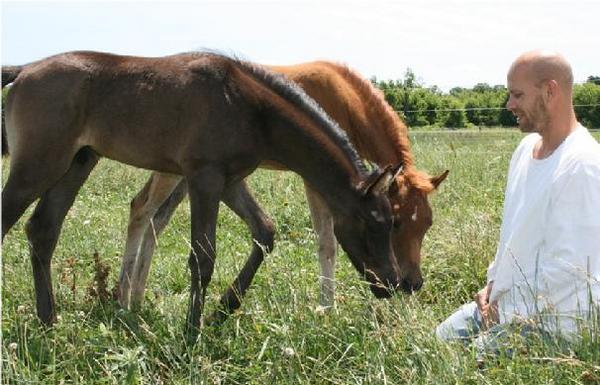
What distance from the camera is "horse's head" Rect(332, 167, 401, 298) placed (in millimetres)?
4469

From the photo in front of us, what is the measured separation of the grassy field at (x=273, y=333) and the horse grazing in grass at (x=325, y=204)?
0.27 m

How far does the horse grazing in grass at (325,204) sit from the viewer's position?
497cm

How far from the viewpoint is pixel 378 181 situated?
440 cm

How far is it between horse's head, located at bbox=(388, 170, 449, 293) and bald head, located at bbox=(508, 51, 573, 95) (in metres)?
1.78

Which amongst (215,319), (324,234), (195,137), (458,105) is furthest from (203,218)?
(458,105)

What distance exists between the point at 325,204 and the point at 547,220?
78.3 inches

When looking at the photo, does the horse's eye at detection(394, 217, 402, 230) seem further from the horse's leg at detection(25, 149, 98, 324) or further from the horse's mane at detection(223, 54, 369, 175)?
the horse's leg at detection(25, 149, 98, 324)

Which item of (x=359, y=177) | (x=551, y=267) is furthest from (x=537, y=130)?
(x=359, y=177)

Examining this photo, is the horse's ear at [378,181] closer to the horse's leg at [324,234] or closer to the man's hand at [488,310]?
the horse's leg at [324,234]

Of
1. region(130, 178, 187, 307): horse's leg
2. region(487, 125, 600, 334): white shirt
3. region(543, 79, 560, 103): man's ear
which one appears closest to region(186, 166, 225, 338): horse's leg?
region(130, 178, 187, 307): horse's leg

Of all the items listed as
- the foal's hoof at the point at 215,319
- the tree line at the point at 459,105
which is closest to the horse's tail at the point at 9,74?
the foal's hoof at the point at 215,319

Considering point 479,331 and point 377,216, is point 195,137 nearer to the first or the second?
point 377,216

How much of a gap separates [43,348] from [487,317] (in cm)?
227

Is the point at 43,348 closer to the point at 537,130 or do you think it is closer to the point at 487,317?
the point at 487,317
